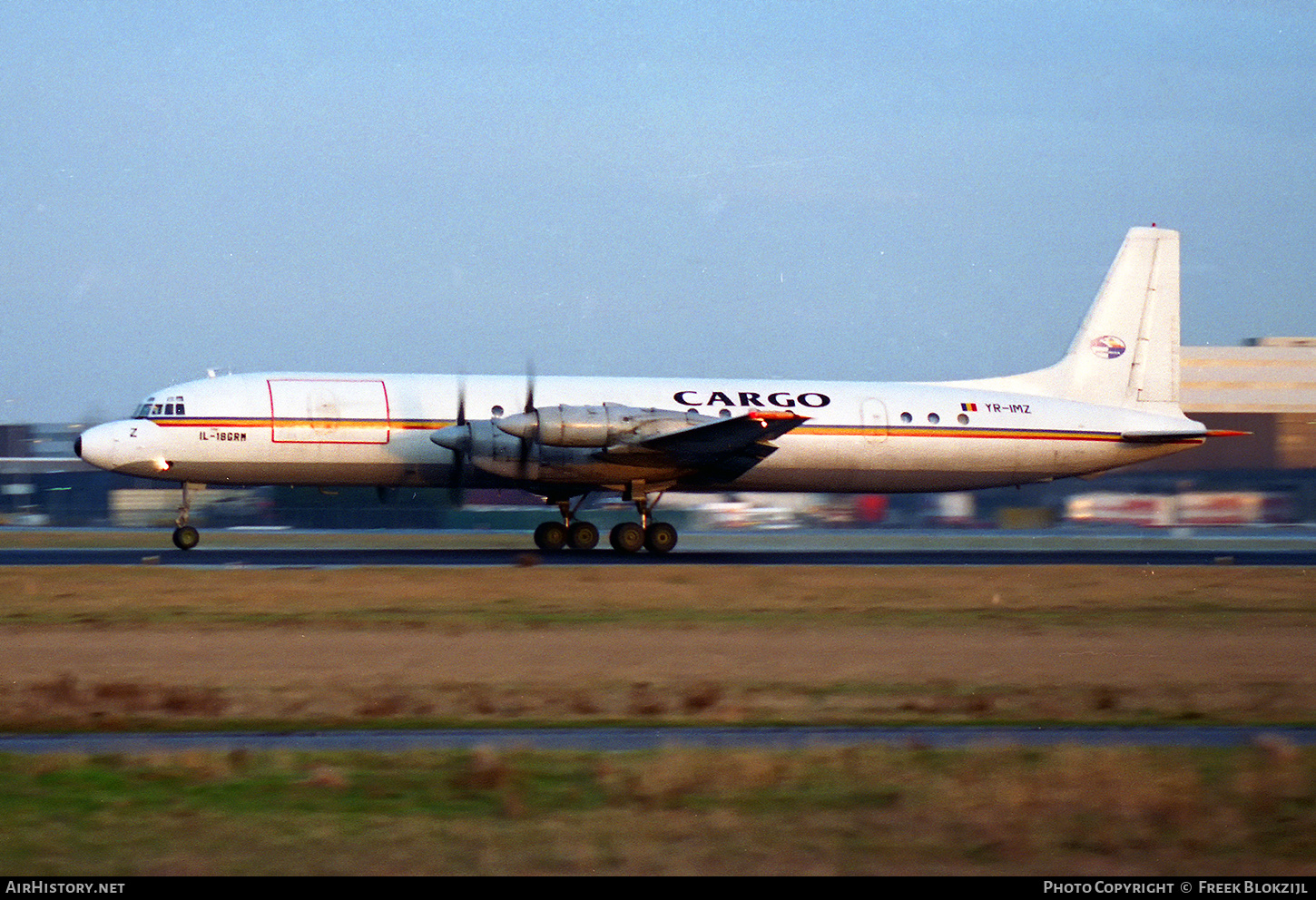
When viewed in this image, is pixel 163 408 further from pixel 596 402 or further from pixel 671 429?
pixel 671 429

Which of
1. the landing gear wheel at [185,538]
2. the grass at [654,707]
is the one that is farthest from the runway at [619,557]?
the grass at [654,707]

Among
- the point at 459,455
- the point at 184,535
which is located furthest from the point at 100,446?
the point at 459,455

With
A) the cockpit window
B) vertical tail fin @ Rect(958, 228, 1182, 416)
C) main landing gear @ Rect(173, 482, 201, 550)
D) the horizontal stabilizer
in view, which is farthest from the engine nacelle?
the horizontal stabilizer

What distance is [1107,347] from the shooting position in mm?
32312

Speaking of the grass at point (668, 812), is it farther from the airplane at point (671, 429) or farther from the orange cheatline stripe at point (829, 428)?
the orange cheatline stripe at point (829, 428)

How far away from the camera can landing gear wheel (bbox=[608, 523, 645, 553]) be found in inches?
1117

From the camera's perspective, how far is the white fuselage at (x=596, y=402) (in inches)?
1064

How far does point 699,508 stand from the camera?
4656cm

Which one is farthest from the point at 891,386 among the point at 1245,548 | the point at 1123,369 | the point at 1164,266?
the point at 1245,548

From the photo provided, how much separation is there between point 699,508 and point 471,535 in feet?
35.5

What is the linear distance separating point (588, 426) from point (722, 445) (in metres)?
2.99

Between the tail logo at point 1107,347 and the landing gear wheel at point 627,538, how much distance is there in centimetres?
1272

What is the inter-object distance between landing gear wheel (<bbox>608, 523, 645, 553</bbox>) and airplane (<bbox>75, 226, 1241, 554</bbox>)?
0.15 feet
